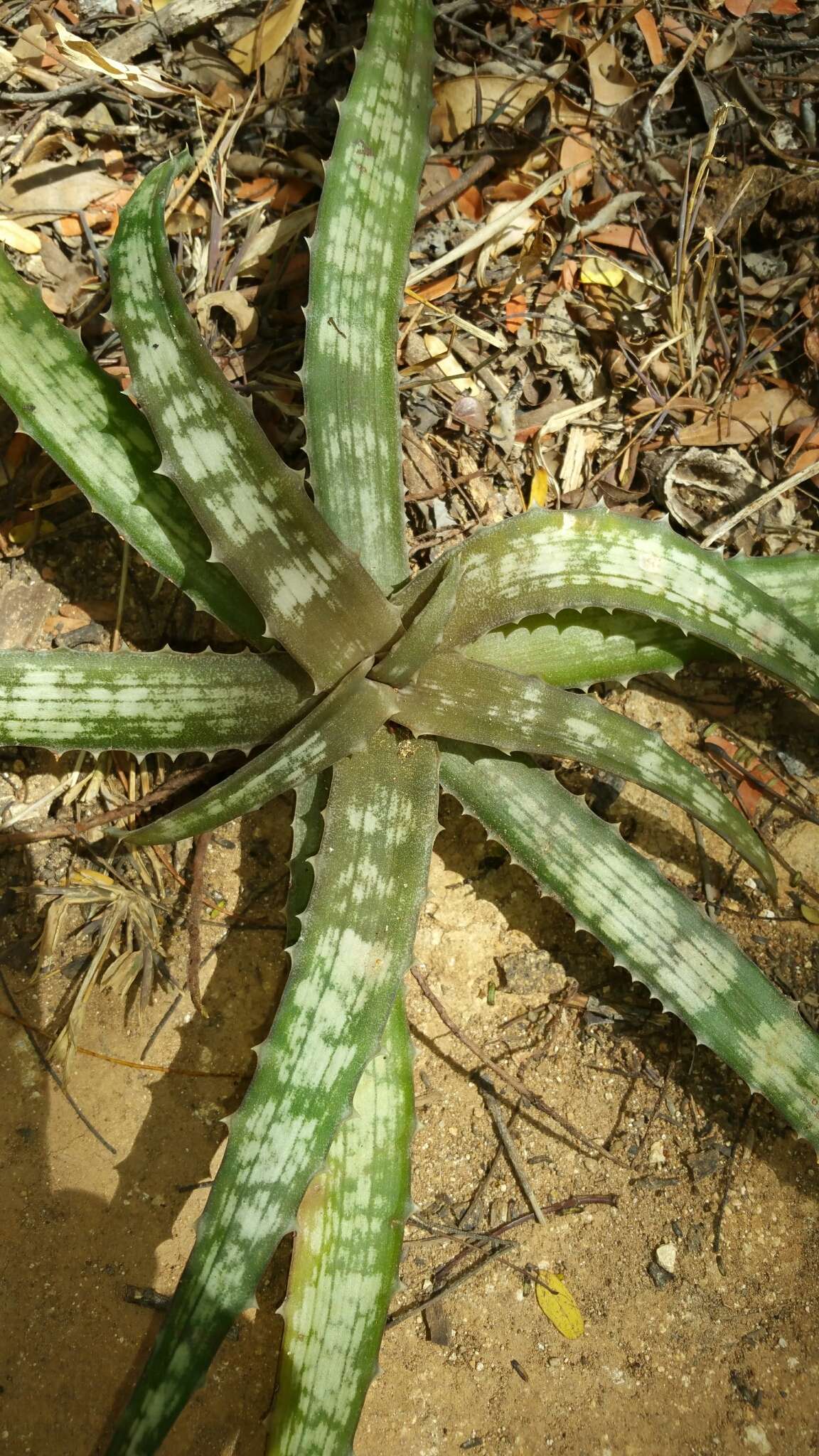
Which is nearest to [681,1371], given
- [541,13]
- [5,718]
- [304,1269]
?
[304,1269]

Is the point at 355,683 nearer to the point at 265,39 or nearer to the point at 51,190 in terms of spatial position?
the point at 51,190

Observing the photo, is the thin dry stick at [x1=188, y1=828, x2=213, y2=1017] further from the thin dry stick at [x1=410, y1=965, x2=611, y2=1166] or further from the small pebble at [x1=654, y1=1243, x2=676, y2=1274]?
the small pebble at [x1=654, y1=1243, x2=676, y2=1274]

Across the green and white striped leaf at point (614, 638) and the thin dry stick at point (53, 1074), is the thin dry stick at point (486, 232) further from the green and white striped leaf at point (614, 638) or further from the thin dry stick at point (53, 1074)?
the thin dry stick at point (53, 1074)

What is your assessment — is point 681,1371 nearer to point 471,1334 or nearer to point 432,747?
point 471,1334

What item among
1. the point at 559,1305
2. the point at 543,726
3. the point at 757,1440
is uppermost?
the point at 543,726

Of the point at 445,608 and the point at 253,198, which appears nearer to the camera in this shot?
the point at 445,608

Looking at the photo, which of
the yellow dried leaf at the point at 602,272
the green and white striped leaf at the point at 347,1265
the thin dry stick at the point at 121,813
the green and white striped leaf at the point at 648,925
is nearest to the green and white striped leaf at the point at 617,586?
the green and white striped leaf at the point at 648,925

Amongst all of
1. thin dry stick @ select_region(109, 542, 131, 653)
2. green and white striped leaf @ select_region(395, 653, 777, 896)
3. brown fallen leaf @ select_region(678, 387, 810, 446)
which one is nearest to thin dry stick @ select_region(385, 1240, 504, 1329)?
green and white striped leaf @ select_region(395, 653, 777, 896)

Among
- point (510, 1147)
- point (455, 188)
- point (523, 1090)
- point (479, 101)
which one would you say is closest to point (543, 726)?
point (523, 1090)
